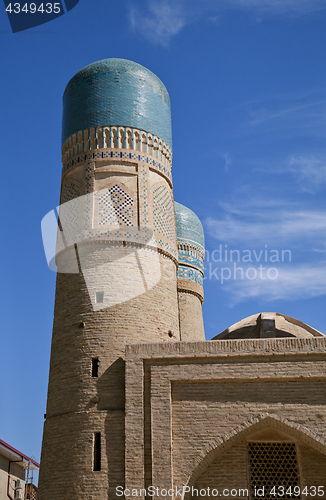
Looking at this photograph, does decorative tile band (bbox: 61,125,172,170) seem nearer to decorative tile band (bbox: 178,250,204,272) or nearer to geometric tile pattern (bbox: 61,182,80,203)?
geometric tile pattern (bbox: 61,182,80,203)

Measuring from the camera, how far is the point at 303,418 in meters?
7.92

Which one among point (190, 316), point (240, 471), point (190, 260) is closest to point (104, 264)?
point (240, 471)

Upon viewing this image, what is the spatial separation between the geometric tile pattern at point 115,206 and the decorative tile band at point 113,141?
0.83 meters

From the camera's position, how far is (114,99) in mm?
10352

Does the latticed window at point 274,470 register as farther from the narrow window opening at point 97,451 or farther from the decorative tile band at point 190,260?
the decorative tile band at point 190,260

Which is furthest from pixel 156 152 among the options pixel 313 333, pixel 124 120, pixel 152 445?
pixel 152 445

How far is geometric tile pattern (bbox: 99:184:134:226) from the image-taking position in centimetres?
974

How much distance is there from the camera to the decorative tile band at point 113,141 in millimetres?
10172

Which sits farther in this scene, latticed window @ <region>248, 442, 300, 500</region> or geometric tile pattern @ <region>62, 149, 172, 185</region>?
geometric tile pattern @ <region>62, 149, 172, 185</region>

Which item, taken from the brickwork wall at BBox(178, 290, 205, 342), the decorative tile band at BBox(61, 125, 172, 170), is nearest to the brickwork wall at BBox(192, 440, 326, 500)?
the decorative tile band at BBox(61, 125, 172, 170)

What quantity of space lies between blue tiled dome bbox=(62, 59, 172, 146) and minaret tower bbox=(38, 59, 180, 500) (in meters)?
0.02

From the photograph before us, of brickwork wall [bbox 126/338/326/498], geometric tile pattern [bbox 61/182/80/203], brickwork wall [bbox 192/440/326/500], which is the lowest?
brickwork wall [bbox 192/440/326/500]

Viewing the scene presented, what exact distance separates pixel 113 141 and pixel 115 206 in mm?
1245

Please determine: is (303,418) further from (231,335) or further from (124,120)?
(124,120)
